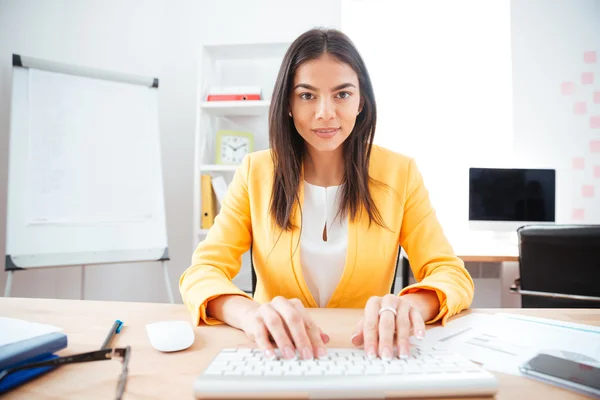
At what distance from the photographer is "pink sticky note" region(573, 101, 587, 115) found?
7.98ft

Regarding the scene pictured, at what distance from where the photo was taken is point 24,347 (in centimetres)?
51

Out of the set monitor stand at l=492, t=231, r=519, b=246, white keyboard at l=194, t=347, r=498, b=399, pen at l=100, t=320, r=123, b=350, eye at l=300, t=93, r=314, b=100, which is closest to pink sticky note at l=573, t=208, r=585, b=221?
monitor stand at l=492, t=231, r=519, b=246

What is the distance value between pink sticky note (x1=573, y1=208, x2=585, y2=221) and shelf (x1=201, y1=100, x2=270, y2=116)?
210cm

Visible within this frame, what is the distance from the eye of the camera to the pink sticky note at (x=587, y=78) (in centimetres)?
243

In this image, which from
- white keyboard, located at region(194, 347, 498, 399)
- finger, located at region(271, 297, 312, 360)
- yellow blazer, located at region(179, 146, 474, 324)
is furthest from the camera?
yellow blazer, located at region(179, 146, 474, 324)

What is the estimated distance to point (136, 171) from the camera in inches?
83.0

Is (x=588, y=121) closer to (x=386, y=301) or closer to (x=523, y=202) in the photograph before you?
(x=523, y=202)

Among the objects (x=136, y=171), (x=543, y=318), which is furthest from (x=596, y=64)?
(x=136, y=171)

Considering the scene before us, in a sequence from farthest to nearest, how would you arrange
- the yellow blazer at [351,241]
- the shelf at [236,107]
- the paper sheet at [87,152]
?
1. the shelf at [236,107]
2. the paper sheet at [87,152]
3. the yellow blazer at [351,241]

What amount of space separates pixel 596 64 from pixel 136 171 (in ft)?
9.66

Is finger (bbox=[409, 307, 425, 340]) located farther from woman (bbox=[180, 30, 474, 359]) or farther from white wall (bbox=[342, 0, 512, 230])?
white wall (bbox=[342, 0, 512, 230])

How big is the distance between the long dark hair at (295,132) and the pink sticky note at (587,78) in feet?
6.92

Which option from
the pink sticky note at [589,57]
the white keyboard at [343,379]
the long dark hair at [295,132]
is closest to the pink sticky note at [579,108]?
the pink sticky note at [589,57]

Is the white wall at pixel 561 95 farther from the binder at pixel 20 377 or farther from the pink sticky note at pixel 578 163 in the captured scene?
the binder at pixel 20 377
